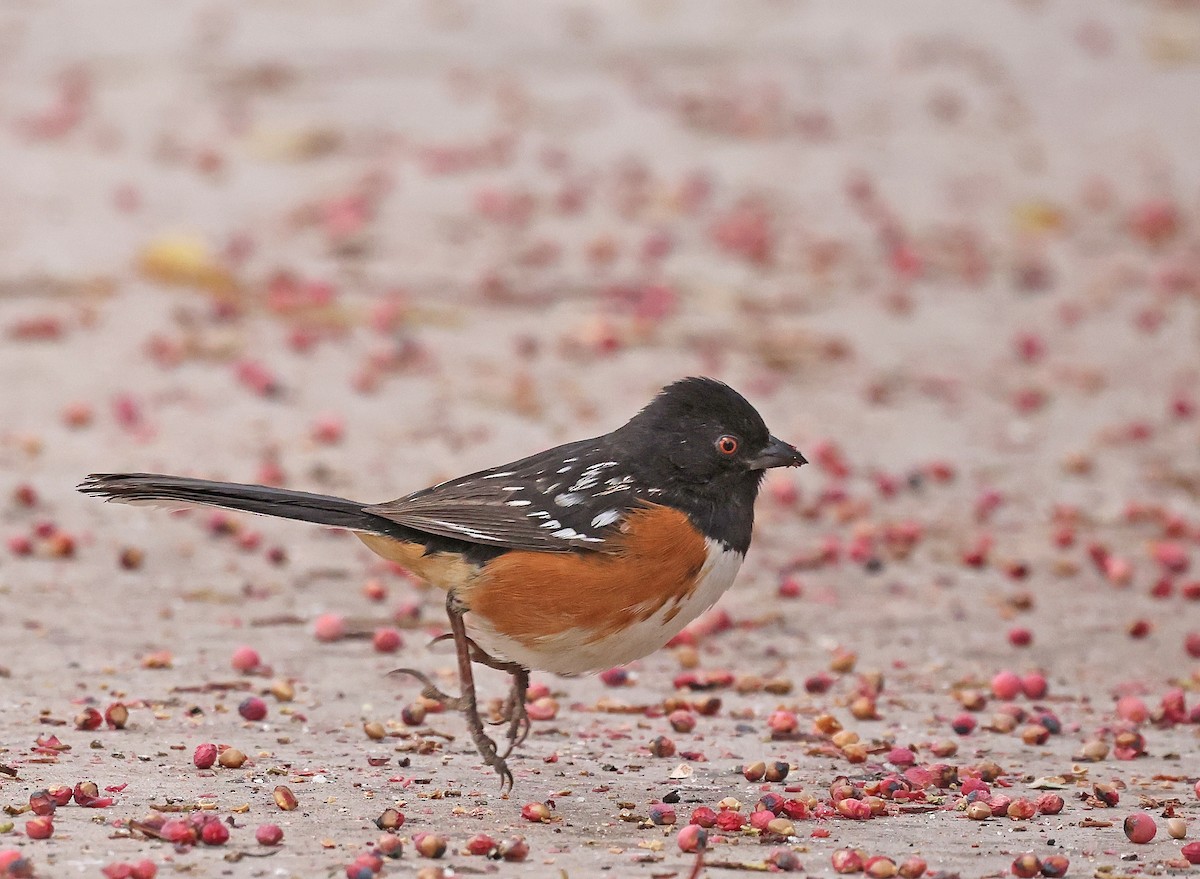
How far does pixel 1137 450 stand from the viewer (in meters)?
9.04

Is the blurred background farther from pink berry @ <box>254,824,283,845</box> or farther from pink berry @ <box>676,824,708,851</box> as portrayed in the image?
pink berry @ <box>254,824,283,845</box>

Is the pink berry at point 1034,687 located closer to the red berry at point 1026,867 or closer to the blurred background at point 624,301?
the blurred background at point 624,301

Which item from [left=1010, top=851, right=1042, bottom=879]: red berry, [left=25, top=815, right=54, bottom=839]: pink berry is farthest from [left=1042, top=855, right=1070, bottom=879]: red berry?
[left=25, top=815, right=54, bottom=839]: pink berry

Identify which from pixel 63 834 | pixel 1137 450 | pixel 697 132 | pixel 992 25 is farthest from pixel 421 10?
pixel 63 834

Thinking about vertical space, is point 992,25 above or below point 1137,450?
above

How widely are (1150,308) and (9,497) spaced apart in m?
6.91

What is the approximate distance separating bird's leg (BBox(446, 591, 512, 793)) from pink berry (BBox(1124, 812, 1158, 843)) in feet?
5.38

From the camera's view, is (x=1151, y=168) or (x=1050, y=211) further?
(x=1151, y=168)

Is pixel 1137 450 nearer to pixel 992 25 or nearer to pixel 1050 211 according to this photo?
pixel 1050 211

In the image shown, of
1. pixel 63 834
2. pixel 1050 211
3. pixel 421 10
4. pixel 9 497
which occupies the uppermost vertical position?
pixel 421 10

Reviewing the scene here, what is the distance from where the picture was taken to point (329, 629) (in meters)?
6.38

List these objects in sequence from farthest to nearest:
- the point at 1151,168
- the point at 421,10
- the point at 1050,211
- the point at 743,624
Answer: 1. the point at 421,10
2. the point at 1151,168
3. the point at 1050,211
4. the point at 743,624

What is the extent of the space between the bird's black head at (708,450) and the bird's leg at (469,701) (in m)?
0.68

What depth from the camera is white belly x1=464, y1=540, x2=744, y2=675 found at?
16.4 ft
